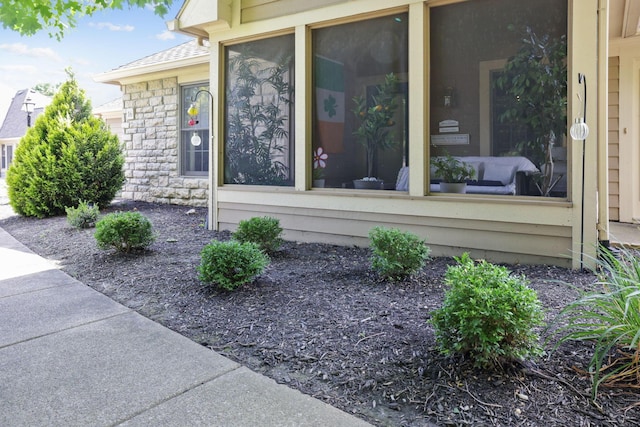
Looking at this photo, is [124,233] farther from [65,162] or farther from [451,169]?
[65,162]

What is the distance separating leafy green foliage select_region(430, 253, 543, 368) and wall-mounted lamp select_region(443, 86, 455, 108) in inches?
96.7

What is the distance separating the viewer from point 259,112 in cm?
534

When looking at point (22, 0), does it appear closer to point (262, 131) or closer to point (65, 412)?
point (262, 131)

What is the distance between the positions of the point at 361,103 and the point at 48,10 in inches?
123

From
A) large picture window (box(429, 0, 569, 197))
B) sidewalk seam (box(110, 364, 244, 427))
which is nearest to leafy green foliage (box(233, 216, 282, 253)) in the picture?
large picture window (box(429, 0, 569, 197))

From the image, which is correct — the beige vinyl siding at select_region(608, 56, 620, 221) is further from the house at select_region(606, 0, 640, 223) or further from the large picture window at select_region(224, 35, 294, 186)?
the large picture window at select_region(224, 35, 294, 186)

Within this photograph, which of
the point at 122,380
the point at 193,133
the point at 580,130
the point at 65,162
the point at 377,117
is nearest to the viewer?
the point at 122,380

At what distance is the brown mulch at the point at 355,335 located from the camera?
173 centimetres

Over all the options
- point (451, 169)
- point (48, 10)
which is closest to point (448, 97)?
point (451, 169)

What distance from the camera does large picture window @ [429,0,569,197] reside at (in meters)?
3.61

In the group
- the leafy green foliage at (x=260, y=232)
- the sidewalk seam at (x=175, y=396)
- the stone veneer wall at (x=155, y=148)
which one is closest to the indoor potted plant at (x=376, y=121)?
the leafy green foliage at (x=260, y=232)

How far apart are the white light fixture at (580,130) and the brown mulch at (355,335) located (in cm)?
105

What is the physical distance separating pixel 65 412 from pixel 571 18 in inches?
165

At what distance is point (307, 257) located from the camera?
14.1 ft
